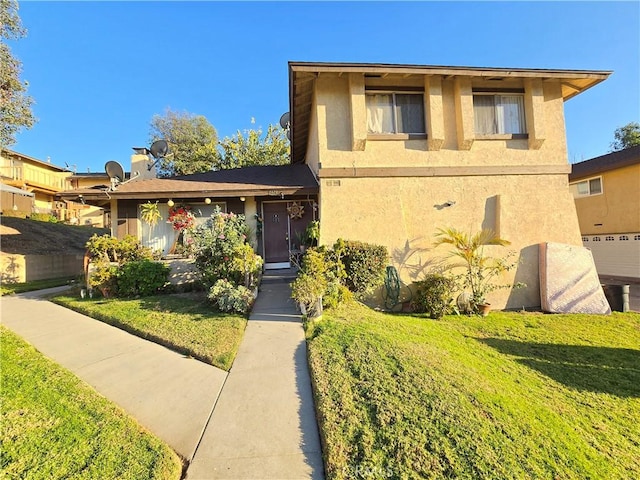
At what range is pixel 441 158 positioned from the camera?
343 inches

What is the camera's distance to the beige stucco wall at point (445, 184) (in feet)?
27.8

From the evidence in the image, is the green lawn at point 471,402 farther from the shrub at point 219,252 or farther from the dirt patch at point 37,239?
the dirt patch at point 37,239

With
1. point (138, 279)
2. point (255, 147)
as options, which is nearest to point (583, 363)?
point (138, 279)

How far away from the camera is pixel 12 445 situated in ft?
8.73

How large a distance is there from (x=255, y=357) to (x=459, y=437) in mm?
2947

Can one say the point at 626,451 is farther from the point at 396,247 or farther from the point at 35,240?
the point at 35,240

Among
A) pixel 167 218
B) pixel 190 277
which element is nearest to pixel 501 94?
pixel 190 277

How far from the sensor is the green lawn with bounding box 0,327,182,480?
2369 mm

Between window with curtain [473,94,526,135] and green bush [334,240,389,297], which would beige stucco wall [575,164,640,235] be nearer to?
window with curtain [473,94,526,135]

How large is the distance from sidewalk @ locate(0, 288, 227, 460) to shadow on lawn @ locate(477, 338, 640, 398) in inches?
198

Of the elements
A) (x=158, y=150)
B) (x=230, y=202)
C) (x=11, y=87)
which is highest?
(x=11, y=87)

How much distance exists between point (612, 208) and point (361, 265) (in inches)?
566

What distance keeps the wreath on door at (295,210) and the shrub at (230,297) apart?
15.6 ft

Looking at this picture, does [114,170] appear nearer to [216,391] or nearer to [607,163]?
[216,391]
